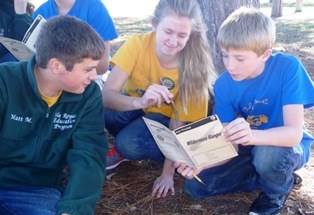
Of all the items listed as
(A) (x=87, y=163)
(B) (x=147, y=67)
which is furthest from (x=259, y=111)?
(A) (x=87, y=163)

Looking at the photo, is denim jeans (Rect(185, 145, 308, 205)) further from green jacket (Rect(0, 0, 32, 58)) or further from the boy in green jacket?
green jacket (Rect(0, 0, 32, 58))

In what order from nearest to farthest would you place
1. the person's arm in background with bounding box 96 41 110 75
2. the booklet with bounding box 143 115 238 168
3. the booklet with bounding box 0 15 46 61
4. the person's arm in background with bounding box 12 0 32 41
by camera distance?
the booklet with bounding box 143 115 238 168
the booklet with bounding box 0 15 46 61
the person's arm in background with bounding box 96 41 110 75
the person's arm in background with bounding box 12 0 32 41

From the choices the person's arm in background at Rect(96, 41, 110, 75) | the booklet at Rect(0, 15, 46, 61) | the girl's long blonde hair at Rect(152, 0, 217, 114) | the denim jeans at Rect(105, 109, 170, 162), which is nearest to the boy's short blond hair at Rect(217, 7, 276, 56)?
the girl's long blonde hair at Rect(152, 0, 217, 114)

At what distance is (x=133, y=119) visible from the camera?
10.1 feet

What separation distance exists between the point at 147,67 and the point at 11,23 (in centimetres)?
122

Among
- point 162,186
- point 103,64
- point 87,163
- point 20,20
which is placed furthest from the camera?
point 20,20

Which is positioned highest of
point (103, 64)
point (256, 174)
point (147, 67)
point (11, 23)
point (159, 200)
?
point (11, 23)

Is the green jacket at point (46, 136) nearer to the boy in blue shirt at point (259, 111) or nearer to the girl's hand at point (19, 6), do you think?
the boy in blue shirt at point (259, 111)

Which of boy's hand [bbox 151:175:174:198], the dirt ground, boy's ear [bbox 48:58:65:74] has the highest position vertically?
boy's ear [bbox 48:58:65:74]

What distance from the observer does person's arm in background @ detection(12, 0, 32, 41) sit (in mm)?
3295

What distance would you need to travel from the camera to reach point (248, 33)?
7.54 ft

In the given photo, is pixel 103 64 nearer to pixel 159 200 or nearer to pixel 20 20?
pixel 20 20

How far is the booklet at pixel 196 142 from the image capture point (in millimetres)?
2039

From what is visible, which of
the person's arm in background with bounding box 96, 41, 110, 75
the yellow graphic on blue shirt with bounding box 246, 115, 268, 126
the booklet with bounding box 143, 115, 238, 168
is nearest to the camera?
the booklet with bounding box 143, 115, 238, 168
